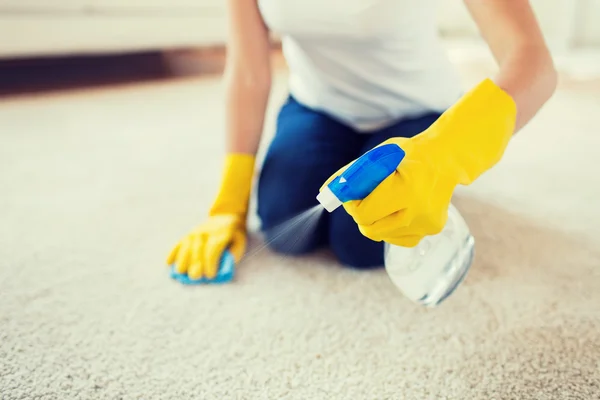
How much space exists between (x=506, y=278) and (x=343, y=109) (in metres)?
0.35

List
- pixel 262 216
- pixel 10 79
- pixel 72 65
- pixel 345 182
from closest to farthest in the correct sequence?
pixel 345 182, pixel 262 216, pixel 10 79, pixel 72 65

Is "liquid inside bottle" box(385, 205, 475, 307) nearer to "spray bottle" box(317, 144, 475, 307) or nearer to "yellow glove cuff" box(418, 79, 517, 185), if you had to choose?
"spray bottle" box(317, 144, 475, 307)

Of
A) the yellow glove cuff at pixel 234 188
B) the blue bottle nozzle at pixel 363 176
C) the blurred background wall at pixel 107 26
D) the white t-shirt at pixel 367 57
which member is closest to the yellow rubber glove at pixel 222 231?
the yellow glove cuff at pixel 234 188

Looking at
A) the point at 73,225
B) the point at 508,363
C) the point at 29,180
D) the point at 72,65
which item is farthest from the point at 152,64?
the point at 508,363

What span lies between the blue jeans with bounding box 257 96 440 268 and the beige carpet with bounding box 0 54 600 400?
3cm

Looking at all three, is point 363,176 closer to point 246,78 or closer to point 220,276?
point 220,276

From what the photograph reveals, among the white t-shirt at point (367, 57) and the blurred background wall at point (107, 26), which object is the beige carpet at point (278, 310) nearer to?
the white t-shirt at point (367, 57)

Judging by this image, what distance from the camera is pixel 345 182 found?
43 centimetres

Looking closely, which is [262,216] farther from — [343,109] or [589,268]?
[589,268]

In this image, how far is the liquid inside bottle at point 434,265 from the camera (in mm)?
595

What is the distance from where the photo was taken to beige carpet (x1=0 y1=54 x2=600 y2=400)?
0.49 meters

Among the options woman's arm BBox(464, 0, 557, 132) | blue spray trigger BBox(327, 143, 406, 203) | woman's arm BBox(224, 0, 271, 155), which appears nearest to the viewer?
blue spray trigger BBox(327, 143, 406, 203)

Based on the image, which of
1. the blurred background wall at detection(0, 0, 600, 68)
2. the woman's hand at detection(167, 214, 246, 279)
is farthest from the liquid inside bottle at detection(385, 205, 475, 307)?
the blurred background wall at detection(0, 0, 600, 68)

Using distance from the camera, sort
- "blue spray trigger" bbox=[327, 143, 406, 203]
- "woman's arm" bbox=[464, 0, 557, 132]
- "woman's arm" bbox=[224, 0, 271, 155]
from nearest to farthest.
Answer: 1. "blue spray trigger" bbox=[327, 143, 406, 203]
2. "woman's arm" bbox=[464, 0, 557, 132]
3. "woman's arm" bbox=[224, 0, 271, 155]
